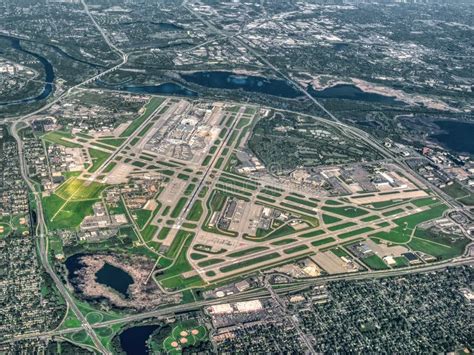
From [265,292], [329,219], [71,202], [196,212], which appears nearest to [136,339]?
[265,292]

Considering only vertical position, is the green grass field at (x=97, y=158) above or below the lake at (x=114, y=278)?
below

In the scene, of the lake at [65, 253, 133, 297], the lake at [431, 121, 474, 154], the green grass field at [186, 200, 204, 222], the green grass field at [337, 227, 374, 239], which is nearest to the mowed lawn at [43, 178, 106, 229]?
the lake at [65, 253, 133, 297]

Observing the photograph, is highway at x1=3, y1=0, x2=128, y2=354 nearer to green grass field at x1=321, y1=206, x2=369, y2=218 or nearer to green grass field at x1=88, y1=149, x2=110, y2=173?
green grass field at x1=88, y1=149, x2=110, y2=173

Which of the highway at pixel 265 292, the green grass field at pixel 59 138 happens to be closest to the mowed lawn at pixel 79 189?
the green grass field at pixel 59 138

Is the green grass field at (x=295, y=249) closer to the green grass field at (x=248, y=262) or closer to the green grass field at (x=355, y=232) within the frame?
the green grass field at (x=248, y=262)

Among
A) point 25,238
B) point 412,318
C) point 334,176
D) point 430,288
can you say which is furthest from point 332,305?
point 25,238

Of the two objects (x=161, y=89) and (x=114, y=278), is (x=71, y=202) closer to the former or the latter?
(x=114, y=278)
